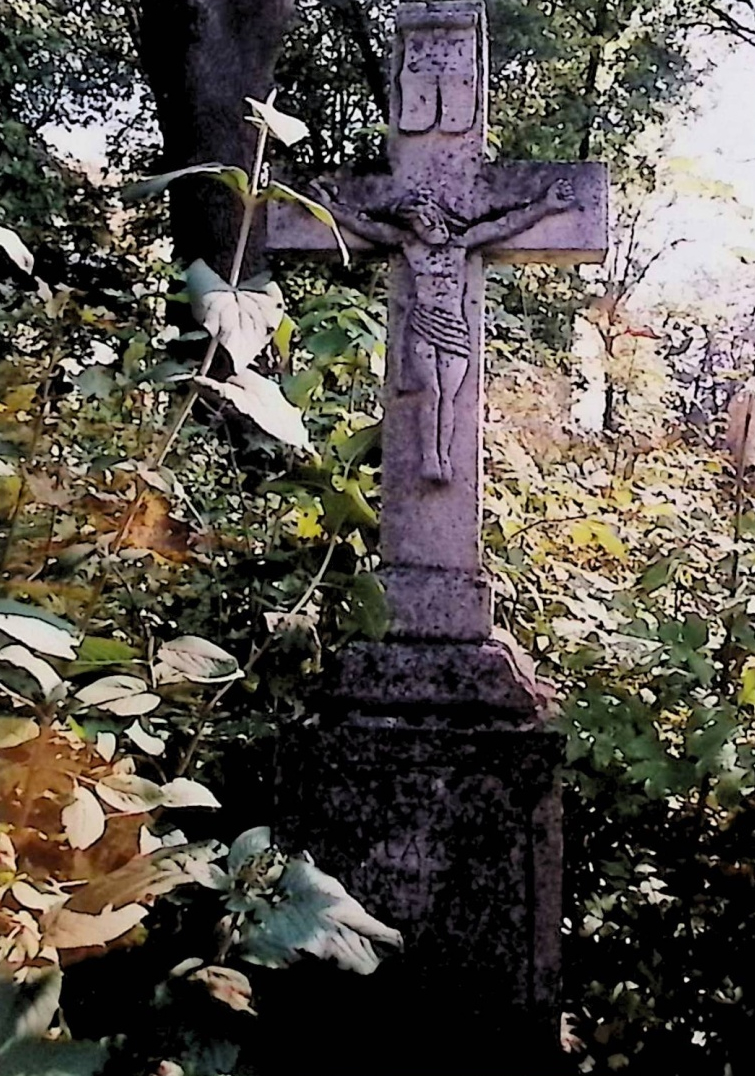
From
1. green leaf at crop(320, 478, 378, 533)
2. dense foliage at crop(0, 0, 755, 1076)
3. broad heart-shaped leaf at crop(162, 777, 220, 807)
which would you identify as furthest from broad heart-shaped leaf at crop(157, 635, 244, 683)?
green leaf at crop(320, 478, 378, 533)

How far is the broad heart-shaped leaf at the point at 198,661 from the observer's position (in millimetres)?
1726

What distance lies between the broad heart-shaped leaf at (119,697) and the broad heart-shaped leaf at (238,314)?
0.43m

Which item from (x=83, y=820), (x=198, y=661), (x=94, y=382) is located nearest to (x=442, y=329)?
(x=94, y=382)

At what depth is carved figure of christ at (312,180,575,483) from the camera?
290cm

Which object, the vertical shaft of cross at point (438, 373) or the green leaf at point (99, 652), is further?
the vertical shaft of cross at point (438, 373)

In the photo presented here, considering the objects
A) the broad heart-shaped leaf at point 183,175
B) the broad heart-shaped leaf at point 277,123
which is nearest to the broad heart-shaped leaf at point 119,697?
the broad heart-shaped leaf at point 183,175

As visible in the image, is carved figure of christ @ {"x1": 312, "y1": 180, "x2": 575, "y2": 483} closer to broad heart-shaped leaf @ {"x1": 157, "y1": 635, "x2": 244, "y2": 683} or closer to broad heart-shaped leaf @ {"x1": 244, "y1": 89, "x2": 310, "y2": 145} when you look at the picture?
broad heart-shaped leaf @ {"x1": 244, "y1": 89, "x2": 310, "y2": 145}

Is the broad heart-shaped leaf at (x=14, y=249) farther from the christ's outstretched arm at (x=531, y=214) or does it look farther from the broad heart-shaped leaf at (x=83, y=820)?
the christ's outstretched arm at (x=531, y=214)

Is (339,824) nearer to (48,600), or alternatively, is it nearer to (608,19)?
(48,600)

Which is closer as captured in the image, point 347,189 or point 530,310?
point 347,189

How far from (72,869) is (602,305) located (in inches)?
159

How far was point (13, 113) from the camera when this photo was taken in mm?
11336

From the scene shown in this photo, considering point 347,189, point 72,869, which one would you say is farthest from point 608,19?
point 72,869

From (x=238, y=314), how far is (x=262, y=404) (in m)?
0.13
